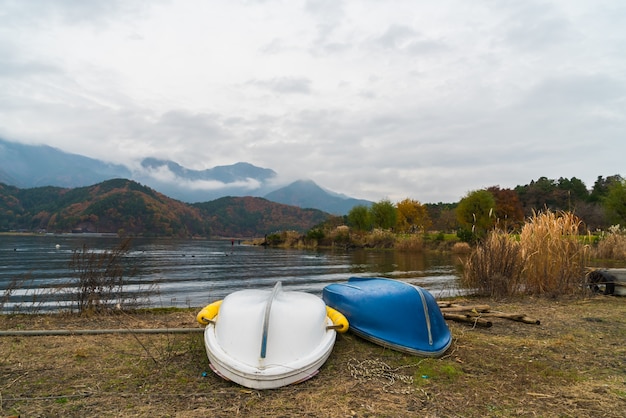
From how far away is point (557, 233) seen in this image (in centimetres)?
918

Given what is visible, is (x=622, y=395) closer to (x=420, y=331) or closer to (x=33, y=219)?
(x=420, y=331)

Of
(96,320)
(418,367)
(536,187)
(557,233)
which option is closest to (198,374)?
(418,367)

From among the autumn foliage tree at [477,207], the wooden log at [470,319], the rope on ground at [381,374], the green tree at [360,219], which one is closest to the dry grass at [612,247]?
the wooden log at [470,319]

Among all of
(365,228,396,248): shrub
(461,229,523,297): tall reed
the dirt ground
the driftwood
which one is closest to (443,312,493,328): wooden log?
the driftwood

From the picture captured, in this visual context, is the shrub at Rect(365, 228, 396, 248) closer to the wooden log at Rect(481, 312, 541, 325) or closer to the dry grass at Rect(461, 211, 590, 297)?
the dry grass at Rect(461, 211, 590, 297)

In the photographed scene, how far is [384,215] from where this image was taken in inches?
2196

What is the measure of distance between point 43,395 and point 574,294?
32.9 ft

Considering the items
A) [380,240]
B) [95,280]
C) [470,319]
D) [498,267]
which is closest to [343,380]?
[470,319]

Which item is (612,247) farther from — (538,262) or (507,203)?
(507,203)

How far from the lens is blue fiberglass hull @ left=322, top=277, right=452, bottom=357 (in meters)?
4.79

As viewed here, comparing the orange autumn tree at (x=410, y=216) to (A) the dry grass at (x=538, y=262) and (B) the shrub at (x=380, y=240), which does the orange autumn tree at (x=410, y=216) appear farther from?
(A) the dry grass at (x=538, y=262)

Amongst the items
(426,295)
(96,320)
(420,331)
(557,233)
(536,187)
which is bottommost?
(96,320)

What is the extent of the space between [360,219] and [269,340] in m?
52.0

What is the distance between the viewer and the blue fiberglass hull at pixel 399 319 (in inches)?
189
